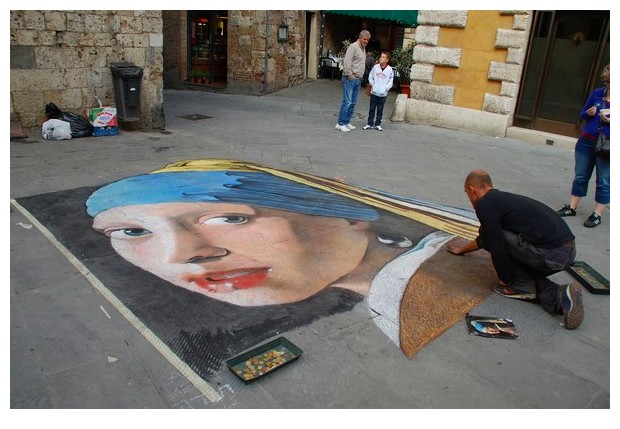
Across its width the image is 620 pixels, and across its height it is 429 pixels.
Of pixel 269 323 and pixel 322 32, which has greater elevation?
pixel 322 32

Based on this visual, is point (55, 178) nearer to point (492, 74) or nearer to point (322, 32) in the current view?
point (492, 74)

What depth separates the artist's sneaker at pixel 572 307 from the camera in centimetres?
355

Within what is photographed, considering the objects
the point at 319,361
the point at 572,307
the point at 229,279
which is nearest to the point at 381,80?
the point at 229,279

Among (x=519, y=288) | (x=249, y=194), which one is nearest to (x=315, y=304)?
(x=519, y=288)

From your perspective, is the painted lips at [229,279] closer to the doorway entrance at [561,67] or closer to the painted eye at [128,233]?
the painted eye at [128,233]

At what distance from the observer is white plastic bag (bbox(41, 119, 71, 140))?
8.12 m

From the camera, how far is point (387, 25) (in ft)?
60.0

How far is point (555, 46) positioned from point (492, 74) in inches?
49.1

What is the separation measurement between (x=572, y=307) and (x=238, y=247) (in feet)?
8.55

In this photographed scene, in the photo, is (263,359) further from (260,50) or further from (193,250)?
(260,50)

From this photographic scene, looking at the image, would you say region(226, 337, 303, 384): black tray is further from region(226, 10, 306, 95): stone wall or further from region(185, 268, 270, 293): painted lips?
region(226, 10, 306, 95): stone wall

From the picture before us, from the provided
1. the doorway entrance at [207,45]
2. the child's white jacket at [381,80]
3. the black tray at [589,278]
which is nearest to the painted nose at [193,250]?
the black tray at [589,278]

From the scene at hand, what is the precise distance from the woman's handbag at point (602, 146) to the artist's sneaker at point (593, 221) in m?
0.67

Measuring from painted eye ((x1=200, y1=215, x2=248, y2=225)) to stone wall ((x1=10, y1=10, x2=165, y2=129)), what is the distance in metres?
5.09
